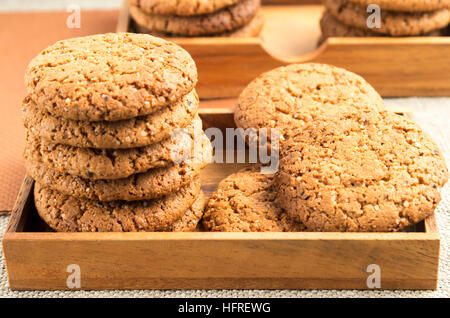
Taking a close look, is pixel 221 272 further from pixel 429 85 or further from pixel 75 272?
pixel 429 85

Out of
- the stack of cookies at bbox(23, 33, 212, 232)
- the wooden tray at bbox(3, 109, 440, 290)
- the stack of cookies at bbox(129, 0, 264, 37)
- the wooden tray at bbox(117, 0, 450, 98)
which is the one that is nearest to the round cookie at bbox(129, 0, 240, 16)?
the stack of cookies at bbox(129, 0, 264, 37)

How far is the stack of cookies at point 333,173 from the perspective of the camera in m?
1.56

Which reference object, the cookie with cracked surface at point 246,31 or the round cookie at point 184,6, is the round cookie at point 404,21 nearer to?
the cookie with cracked surface at point 246,31

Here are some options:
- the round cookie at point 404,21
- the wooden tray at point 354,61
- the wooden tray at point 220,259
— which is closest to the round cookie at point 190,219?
the wooden tray at point 220,259

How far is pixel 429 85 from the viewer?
2500mm

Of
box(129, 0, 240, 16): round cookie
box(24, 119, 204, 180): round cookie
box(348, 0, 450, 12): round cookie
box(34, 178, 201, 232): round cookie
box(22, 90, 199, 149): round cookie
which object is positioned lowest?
box(34, 178, 201, 232): round cookie

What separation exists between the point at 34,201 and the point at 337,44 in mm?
1307

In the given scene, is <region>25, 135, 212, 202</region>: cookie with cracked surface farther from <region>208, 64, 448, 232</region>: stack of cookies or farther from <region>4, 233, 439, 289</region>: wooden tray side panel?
<region>208, 64, 448, 232</region>: stack of cookies

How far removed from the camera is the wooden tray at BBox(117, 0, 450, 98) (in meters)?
2.38

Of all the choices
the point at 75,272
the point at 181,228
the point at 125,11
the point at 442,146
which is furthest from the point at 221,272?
the point at 125,11

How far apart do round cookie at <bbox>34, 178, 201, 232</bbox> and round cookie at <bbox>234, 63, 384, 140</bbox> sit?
419mm

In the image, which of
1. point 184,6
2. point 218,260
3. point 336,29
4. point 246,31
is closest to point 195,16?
point 184,6

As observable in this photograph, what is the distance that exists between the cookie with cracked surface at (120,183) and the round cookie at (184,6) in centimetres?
90

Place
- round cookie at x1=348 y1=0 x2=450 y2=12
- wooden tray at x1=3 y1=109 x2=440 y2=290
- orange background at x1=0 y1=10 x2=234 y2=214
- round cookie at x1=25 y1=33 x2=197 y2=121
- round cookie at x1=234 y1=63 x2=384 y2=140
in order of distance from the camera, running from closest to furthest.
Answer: round cookie at x1=25 y1=33 x2=197 y2=121 → wooden tray at x1=3 y1=109 x2=440 y2=290 → round cookie at x1=234 y1=63 x2=384 y2=140 → orange background at x1=0 y1=10 x2=234 y2=214 → round cookie at x1=348 y1=0 x2=450 y2=12
